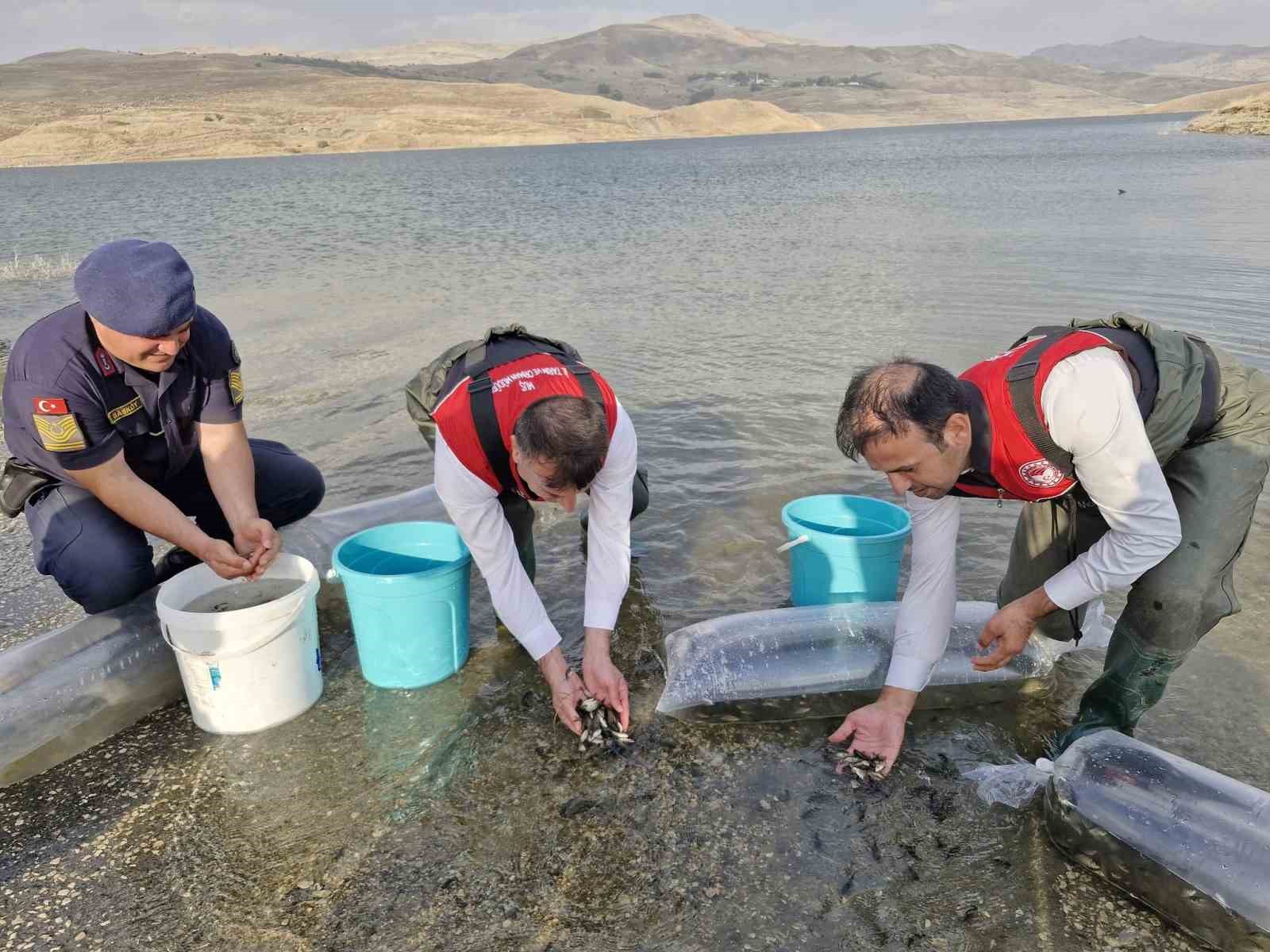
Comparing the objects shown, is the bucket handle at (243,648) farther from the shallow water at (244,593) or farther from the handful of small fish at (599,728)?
the handful of small fish at (599,728)

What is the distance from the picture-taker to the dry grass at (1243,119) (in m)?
46.1

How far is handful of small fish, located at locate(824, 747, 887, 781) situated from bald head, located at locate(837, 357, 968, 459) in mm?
1218

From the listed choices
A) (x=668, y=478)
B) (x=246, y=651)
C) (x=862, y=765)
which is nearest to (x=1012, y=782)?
(x=862, y=765)

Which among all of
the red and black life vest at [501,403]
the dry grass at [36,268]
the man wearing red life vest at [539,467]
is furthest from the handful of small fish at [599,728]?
the dry grass at [36,268]

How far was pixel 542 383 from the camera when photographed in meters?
2.99

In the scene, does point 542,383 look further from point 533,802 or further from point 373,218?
point 373,218

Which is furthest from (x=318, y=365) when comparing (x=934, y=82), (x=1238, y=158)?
(x=934, y=82)

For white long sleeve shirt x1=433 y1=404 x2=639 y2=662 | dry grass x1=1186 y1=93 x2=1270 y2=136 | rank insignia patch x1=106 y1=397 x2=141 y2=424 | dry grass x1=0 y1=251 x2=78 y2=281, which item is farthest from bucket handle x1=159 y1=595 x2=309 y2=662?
dry grass x1=1186 y1=93 x2=1270 y2=136

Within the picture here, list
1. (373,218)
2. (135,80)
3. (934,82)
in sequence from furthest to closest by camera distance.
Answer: (934,82) → (135,80) → (373,218)

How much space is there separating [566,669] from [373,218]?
Result: 22829 millimetres

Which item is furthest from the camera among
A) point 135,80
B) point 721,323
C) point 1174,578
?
point 135,80

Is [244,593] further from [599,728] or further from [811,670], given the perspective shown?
[811,670]

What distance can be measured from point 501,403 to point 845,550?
1724 millimetres

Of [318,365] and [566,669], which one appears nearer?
[566,669]
